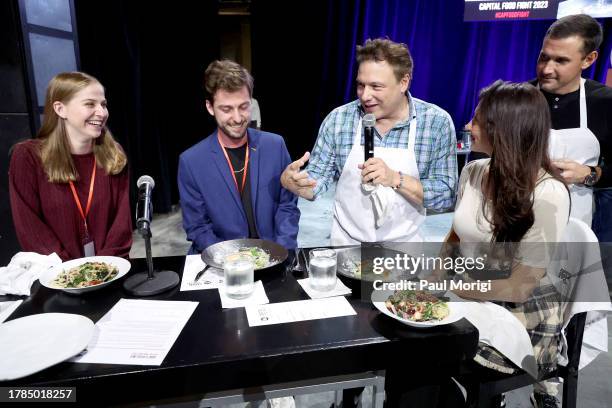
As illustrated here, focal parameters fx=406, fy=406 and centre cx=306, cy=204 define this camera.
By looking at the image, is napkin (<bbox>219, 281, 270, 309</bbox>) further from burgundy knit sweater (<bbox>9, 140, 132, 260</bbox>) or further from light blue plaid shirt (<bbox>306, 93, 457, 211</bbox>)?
burgundy knit sweater (<bbox>9, 140, 132, 260</bbox>)

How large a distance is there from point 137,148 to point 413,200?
3801 millimetres

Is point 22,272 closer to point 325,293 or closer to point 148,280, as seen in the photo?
point 148,280

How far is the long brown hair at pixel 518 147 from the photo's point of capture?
1.46 m

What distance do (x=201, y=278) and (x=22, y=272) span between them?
23.8 inches

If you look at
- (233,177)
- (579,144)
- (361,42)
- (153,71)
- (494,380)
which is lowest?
(494,380)

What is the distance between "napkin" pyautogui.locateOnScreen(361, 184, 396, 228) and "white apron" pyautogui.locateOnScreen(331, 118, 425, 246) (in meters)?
0.02

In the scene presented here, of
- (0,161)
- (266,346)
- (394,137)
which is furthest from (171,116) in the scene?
(266,346)

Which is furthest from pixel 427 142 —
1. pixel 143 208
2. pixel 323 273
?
pixel 143 208

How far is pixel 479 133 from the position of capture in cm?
160

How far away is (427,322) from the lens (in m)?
1.16

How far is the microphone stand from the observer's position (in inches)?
53.2

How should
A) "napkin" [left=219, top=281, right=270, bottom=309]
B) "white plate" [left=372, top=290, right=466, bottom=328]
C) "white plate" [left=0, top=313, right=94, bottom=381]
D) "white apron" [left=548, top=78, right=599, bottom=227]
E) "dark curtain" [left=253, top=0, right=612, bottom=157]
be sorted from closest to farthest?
"white plate" [left=0, top=313, right=94, bottom=381] < "white plate" [left=372, top=290, right=466, bottom=328] < "napkin" [left=219, top=281, right=270, bottom=309] < "white apron" [left=548, top=78, right=599, bottom=227] < "dark curtain" [left=253, top=0, right=612, bottom=157]

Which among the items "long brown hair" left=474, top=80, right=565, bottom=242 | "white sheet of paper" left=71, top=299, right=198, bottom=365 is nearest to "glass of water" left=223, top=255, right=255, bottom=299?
"white sheet of paper" left=71, top=299, right=198, bottom=365

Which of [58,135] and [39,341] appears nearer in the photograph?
[39,341]
